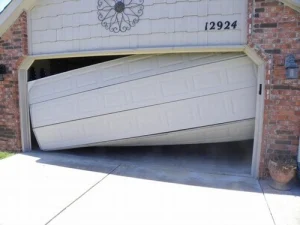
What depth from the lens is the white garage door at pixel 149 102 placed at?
4469 mm

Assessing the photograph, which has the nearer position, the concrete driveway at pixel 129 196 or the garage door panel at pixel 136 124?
the concrete driveway at pixel 129 196

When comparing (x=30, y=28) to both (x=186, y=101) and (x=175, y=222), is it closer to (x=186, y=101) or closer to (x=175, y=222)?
(x=186, y=101)

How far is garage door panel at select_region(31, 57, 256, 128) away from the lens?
4453 mm

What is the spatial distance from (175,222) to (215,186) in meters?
1.23

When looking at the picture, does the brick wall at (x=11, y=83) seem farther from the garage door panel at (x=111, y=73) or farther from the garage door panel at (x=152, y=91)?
the garage door panel at (x=152, y=91)

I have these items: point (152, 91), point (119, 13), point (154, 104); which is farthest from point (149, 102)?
point (119, 13)

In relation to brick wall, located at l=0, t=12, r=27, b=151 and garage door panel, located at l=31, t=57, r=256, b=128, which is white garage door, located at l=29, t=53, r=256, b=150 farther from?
brick wall, located at l=0, t=12, r=27, b=151

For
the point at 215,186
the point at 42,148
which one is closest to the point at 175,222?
the point at 215,186

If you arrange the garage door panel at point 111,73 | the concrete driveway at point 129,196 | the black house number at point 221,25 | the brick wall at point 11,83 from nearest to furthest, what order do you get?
1. the concrete driveway at point 129,196
2. the black house number at point 221,25
3. the garage door panel at point 111,73
4. the brick wall at point 11,83

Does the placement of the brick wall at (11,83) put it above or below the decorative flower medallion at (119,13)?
below

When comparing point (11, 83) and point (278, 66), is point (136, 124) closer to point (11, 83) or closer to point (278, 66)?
point (278, 66)

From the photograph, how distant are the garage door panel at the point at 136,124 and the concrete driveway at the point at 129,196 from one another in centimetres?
67

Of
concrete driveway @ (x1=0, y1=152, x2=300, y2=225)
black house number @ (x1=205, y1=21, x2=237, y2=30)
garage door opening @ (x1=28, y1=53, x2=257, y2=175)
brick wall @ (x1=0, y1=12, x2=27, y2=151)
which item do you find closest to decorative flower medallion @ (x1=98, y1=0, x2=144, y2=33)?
garage door opening @ (x1=28, y1=53, x2=257, y2=175)

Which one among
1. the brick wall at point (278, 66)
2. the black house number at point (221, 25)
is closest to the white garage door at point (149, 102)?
the brick wall at point (278, 66)
